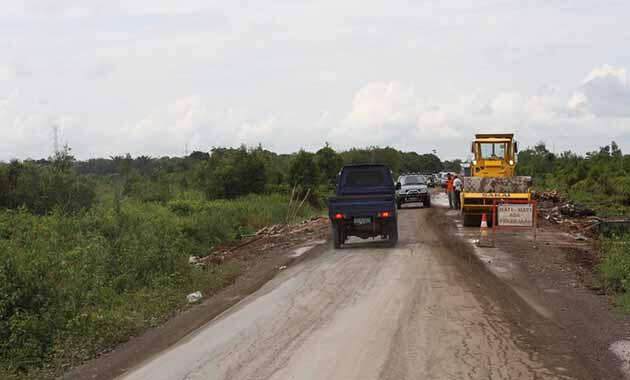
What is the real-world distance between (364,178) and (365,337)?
14108mm

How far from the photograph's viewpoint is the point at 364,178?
2372 centimetres

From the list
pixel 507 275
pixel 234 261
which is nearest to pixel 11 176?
pixel 234 261

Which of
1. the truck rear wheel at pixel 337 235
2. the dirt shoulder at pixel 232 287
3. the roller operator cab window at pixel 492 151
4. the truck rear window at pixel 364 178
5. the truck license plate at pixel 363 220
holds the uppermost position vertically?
the roller operator cab window at pixel 492 151

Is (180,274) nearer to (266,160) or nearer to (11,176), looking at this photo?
(11,176)

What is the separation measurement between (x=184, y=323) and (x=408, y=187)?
98.8 feet

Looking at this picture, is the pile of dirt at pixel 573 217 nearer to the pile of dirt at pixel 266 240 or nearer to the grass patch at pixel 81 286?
the pile of dirt at pixel 266 240

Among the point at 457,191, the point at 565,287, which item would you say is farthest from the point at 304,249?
the point at 457,191

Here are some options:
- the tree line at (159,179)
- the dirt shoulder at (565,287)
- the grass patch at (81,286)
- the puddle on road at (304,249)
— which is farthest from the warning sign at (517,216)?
the tree line at (159,179)

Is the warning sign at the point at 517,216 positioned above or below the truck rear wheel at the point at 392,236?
above

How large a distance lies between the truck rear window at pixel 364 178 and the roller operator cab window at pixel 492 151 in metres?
9.25

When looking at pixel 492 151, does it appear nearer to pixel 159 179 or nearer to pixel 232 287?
pixel 232 287

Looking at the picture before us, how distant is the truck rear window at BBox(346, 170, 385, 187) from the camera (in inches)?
929

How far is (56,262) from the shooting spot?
47.6 ft

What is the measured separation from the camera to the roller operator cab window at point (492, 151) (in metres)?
31.2
